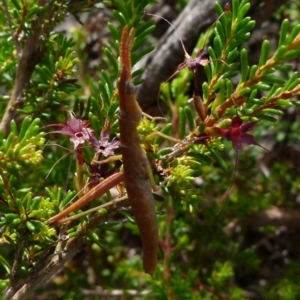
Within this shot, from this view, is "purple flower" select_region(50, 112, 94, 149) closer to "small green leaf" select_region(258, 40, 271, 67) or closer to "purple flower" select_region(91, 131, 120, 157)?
"purple flower" select_region(91, 131, 120, 157)

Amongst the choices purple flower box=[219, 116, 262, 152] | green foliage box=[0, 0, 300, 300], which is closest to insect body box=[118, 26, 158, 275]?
green foliage box=[0, 0, 300, 300]

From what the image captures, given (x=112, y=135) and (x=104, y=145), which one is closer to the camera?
(x=104, y=145)

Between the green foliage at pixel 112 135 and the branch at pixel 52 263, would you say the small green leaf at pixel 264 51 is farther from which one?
the branch at pixel 52 263

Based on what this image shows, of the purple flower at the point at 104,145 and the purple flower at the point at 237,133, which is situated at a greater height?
the purple flower at the point at 104,145

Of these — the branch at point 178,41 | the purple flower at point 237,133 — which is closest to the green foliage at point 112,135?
the purple flower at point 237,133

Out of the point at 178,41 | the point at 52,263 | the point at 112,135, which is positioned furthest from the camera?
the point at 178,41

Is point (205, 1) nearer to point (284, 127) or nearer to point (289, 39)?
point (284, 127)

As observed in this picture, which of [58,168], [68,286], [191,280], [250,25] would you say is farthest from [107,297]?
[250,25]

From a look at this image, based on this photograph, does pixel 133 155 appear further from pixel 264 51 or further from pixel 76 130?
pixel 264 51

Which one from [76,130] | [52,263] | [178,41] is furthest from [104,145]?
[178,41]

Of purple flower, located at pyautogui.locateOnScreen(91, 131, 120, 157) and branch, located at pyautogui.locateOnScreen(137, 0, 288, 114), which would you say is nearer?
purple flower, located at pyautogui.locateOnScreen(91, 131, 120, 157)
